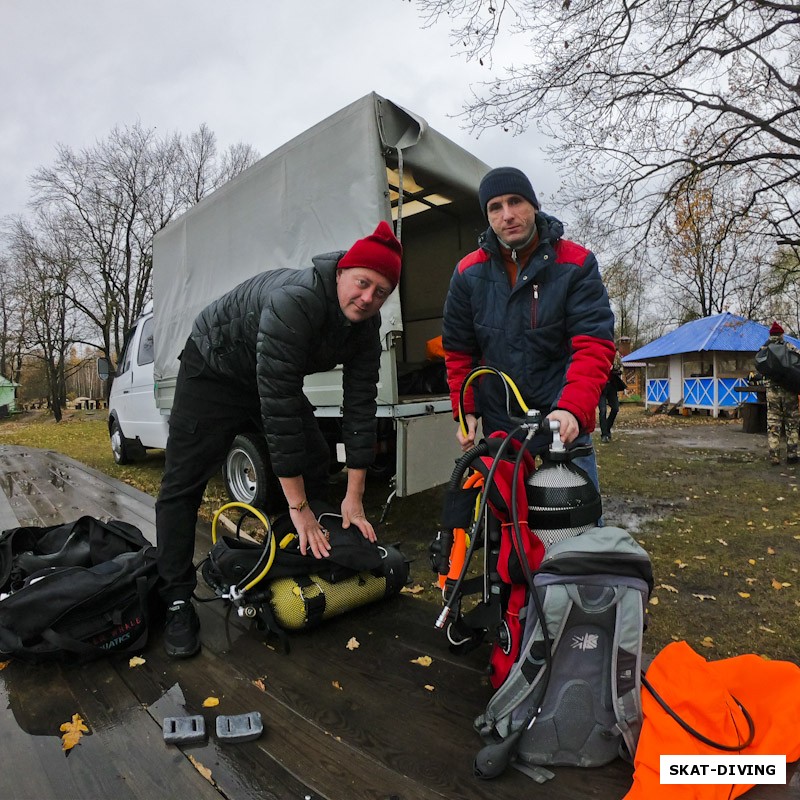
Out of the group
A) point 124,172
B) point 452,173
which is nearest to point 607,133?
point 452,173

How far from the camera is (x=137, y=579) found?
2.34 metres

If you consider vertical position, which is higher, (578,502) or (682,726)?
(578,502)

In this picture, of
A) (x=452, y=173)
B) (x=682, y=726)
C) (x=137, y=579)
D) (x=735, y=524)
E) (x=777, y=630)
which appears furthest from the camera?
(x=735, y=524)

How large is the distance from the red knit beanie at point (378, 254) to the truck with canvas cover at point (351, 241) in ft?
4.85

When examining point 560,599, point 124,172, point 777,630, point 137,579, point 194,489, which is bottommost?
point 777,630

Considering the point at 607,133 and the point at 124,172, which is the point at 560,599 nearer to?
the point at 607,133

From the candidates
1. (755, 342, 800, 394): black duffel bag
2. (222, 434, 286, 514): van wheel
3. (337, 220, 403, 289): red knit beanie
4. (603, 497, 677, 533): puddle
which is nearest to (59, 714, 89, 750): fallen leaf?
(337, 220, 403, 289): red knit beanie

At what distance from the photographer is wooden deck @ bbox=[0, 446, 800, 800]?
5.09 feet

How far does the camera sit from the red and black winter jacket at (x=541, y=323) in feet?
6.60

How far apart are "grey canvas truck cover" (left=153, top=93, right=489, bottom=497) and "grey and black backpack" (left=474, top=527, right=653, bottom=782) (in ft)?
6.64

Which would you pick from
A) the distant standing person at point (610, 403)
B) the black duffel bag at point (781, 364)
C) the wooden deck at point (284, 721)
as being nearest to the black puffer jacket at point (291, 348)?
the wooden deck at point (284, 721)

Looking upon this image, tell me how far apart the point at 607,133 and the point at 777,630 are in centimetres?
861

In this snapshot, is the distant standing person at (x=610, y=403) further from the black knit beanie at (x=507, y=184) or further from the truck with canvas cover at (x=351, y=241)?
the black knit beanie at (x=507, y=184)

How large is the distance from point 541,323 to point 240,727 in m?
1.85
